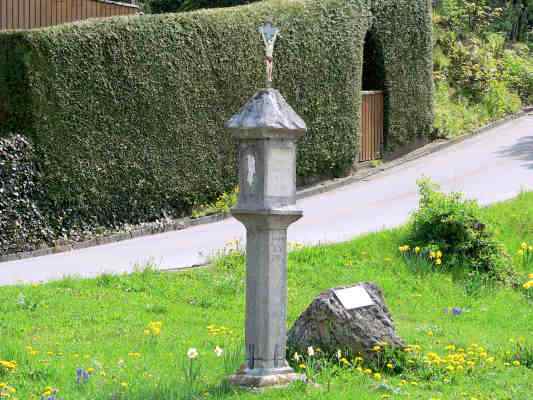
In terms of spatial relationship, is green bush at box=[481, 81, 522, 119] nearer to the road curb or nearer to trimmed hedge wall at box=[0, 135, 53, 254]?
the road curb

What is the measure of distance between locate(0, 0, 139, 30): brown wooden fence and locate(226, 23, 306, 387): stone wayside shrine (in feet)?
47.5

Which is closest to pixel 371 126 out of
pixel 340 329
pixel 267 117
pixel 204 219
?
pixel 204 219

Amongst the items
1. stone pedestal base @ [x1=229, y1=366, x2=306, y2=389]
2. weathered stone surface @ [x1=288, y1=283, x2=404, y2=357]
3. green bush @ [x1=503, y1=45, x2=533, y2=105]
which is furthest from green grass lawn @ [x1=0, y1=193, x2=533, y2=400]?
green bush @ [x1=503, y1=45, x2=533, y2=105]

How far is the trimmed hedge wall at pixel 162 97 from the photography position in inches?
625

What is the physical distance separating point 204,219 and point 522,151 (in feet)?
29.4

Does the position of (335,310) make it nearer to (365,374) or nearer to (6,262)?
(365,374)

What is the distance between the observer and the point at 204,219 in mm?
18203

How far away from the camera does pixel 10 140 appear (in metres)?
15.4

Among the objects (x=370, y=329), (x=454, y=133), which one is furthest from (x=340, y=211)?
(x=370, y=329)

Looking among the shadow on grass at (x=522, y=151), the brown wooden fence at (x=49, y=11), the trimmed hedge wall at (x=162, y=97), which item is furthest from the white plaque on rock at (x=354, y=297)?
the shadow on grass at (x=522, y=151)

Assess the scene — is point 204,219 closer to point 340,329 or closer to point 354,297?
point 354,297

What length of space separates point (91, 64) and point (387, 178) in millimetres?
7788

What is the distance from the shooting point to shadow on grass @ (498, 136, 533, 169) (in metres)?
22.8

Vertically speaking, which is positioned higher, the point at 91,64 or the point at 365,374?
the point at 91,64
